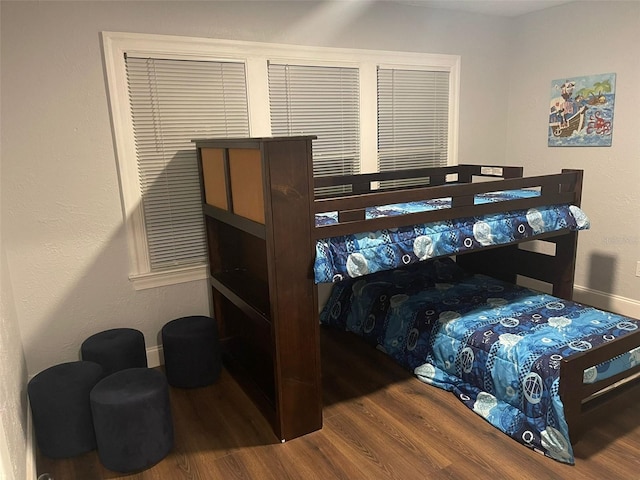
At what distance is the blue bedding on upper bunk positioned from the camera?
7.04 feet

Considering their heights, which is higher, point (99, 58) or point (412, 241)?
point (99, 58)

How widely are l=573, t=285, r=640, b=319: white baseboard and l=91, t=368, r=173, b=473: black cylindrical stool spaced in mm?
3112

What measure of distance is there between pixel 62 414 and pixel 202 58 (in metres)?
1.98

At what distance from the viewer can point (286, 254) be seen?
2043 mm

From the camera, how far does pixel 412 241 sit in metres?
2.32

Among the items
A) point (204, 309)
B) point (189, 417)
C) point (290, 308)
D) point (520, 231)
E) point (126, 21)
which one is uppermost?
point (126, 21)

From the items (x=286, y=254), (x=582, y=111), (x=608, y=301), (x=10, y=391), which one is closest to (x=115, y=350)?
(x=10, y=391)

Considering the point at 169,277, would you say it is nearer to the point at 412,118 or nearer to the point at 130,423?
the point at 130,423

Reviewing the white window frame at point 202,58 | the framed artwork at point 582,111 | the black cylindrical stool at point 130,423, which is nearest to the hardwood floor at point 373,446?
the black cylindrical stool at point 130,423

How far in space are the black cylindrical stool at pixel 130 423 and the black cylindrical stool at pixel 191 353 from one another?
521mm

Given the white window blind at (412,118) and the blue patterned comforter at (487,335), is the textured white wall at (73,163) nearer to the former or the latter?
the white window blind at (412,118)

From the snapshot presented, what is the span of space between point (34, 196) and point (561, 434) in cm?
271

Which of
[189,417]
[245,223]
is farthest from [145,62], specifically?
[189,417]

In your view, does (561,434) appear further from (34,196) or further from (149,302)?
(34,196)
